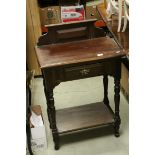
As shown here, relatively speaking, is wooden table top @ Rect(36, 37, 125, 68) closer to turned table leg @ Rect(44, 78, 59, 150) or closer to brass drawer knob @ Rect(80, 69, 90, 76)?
brass drawer knob @ Rect(80, 69, 90, 76)

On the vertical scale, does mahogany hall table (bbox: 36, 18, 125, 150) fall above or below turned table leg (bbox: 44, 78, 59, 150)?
above

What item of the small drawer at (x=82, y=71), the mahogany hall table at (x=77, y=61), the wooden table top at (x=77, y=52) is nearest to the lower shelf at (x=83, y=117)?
the mahogany hall table at (x=77, y=61)

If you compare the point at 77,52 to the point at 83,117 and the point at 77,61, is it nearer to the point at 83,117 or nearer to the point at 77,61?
the point at 77,61

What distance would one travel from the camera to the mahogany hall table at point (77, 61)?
1873 millimetres

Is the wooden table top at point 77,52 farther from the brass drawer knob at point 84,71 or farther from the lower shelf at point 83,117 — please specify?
the lower shelf at point 83,117

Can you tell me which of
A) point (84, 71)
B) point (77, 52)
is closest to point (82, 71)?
point (84, 71)

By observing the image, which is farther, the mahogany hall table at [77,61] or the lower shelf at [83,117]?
the lower shelf at [83,117]

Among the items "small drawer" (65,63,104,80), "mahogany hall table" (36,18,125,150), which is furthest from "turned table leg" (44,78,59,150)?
"small drawer" (65,63,104,80)

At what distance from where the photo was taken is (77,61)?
1.85 m

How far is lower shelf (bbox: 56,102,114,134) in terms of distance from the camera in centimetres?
223

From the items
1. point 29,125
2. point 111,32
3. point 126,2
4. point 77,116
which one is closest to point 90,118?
point 77,116

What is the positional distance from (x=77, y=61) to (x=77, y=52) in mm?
113

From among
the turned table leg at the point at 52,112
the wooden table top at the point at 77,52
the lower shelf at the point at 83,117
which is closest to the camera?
the wooden table top at the point at 77,52
